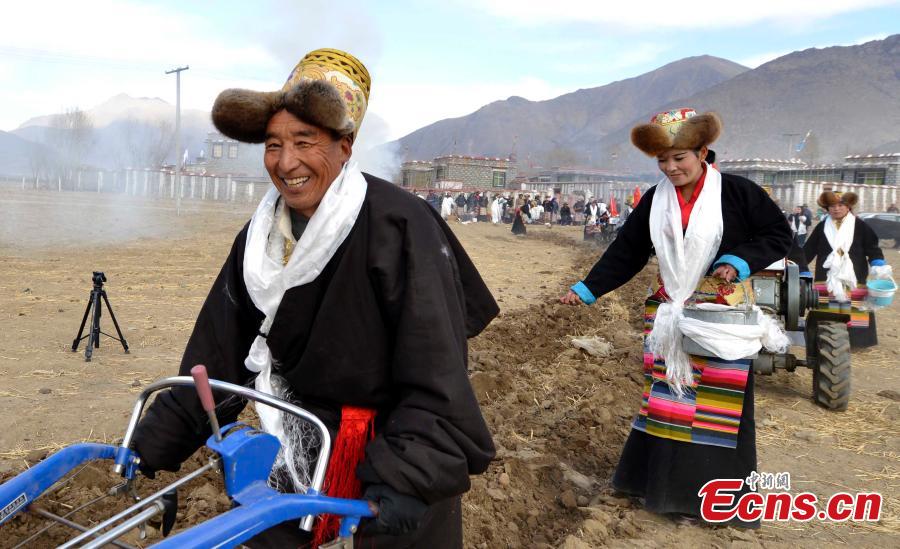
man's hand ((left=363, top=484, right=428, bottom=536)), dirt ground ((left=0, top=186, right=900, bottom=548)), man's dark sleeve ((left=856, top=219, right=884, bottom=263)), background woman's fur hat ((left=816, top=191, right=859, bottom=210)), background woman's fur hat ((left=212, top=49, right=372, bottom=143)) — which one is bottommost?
dirt ground ((left=0, top=186, right=900, bottom=548))

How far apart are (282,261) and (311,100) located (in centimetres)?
48

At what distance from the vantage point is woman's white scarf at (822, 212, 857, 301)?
25.8 feet

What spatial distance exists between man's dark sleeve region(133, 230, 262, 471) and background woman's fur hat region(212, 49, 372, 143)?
393 mm

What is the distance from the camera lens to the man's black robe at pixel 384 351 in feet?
6.13

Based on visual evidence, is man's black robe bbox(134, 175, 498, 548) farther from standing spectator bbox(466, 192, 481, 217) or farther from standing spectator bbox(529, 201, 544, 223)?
standing spectator bbox(466, 192, 481, 217)

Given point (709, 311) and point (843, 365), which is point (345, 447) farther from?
point (843, 365)

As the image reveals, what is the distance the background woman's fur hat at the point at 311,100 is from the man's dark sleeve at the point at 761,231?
92.2 inches

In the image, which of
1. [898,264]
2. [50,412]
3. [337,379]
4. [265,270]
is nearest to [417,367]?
[337,379]

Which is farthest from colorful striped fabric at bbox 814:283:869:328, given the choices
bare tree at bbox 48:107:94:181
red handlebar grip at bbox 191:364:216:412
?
bare tree at bbox 48:107:94:181

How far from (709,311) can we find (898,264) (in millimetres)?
21071

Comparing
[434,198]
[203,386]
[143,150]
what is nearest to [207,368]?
[203,386]

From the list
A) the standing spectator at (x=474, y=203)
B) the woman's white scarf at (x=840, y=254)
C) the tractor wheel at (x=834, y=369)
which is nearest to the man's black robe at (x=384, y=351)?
the tractor wheel at (x=834, y=369)

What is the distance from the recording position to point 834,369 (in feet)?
20.4

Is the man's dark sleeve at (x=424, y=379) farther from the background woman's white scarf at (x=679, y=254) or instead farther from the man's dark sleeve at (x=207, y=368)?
the background woman's white scarf at (x=679, y=254)
